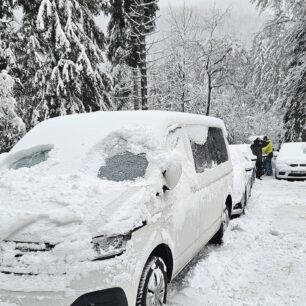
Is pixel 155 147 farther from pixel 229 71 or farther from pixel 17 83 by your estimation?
pixel 229 71

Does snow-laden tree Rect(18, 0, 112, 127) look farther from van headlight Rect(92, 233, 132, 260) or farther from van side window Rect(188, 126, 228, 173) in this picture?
van headlight Rect(92, 233, 132, 260)

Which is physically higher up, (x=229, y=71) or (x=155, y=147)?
(x=229, y=71)

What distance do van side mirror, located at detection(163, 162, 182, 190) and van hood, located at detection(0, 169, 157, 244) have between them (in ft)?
0.76

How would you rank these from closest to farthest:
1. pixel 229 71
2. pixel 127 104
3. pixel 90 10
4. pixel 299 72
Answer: pixel 90 10 < pixel 299 72 < pixel 127 104 < pixel 229 71

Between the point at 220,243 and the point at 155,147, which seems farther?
the point at 220,243

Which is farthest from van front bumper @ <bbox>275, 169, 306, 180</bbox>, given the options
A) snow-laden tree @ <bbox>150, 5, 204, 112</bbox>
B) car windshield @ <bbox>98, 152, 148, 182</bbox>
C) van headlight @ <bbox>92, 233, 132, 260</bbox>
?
van headlight @ <bbox>92, 233, 132, 260</bbox>

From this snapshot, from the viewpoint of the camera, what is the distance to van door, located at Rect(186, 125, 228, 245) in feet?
16.5

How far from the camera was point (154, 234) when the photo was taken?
3520 mm

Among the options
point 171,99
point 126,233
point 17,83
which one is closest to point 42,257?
point 126,233

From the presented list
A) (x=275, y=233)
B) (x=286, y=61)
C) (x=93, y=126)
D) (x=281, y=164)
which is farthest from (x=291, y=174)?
(x=93, y=126)

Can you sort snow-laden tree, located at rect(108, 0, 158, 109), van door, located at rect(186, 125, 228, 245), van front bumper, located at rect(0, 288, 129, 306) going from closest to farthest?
1. van front bumper, located at rect(0, 288, 129, 306)
2. van door, located at rect(186, 125, 228, 245)
3. snow-laden tree, located at rect(108, 0, 158, 109)

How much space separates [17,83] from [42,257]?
36.1ft

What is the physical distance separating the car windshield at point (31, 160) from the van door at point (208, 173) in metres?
1.68

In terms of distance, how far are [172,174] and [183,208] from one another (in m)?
0.62
